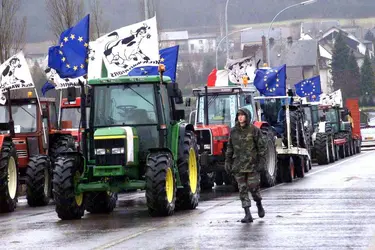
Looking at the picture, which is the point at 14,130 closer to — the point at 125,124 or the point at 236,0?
the point at 125,124

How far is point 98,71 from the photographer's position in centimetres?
2856

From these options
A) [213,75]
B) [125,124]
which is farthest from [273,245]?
[213,75]

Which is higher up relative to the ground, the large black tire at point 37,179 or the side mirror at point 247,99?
the side mirror at point 247,99

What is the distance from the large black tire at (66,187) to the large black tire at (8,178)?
3.13 m

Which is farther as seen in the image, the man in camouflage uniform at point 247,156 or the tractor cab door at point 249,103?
the tractor cab door at point 249,103

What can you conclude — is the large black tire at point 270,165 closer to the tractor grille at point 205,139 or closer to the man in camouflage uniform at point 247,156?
the tractor grille at point 205,139

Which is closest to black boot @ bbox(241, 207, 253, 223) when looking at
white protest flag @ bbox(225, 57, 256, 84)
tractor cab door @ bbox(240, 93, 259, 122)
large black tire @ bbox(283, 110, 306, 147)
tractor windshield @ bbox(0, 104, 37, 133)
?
tractor windshield @ bbox(0, 104, 37, 133)

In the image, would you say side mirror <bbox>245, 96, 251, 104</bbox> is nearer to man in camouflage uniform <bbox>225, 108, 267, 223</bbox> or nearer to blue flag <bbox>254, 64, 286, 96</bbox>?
blue flag <bbox>254, 64, 286, 96</bbox>

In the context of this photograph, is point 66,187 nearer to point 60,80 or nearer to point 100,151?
point 100,151

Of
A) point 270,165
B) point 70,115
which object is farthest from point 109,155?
point 70,115

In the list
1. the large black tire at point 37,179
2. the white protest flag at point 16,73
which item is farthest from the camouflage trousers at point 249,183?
the white protest flag at point 16,73

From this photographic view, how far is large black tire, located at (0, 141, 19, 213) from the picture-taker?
2222 cm

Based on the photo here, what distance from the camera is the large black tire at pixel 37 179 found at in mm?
23844

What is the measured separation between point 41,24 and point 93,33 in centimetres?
4541
